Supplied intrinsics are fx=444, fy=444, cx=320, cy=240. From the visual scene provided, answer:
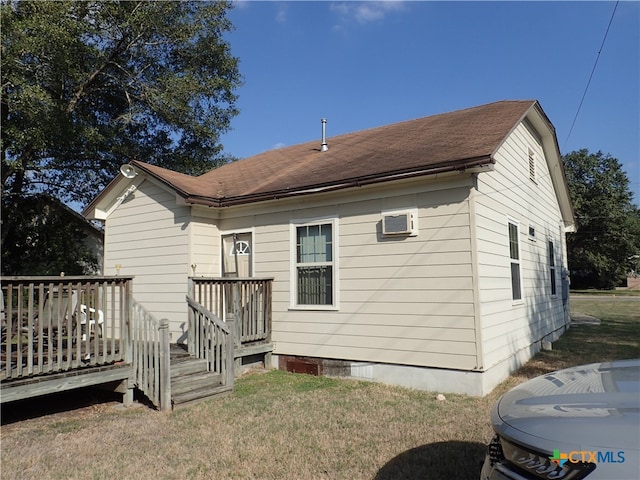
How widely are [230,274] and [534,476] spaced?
7297 millimetres

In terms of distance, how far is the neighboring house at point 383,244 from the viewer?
20.4 feet

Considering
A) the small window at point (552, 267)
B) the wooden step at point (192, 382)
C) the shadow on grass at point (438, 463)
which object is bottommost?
the shadow on grass at point (438, 463)

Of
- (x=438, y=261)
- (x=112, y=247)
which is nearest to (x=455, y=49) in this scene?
(x=438, y=261)

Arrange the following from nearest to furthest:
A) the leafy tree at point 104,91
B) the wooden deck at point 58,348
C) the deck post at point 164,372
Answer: the wooden deck at point 58,348 < the deck post at point 164,372 < the leafy tree at point 104,91

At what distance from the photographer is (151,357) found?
5.74 m

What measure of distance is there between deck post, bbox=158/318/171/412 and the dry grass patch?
168 mm

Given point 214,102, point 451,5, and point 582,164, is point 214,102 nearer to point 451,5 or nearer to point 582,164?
point 451,5

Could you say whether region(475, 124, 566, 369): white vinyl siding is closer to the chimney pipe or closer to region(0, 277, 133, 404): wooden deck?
the chimney pipe

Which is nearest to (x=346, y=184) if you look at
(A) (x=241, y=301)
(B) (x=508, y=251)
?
(A) (x=241, y=301)

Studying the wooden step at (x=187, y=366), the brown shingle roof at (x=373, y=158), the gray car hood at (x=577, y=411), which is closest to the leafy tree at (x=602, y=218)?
the brown shingle roof at (x=373, y=158)

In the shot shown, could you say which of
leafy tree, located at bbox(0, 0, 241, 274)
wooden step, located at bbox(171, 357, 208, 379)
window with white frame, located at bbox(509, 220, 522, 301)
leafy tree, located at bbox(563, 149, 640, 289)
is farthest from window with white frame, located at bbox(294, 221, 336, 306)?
leafy tree, located at bbox(563, 149, 640, 289)

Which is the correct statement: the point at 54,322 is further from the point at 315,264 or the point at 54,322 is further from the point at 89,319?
the point at 315,264

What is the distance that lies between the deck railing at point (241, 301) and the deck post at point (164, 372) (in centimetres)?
131

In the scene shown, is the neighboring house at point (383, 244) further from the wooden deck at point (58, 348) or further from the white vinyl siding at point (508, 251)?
the wooden deck at point (58, 348)
